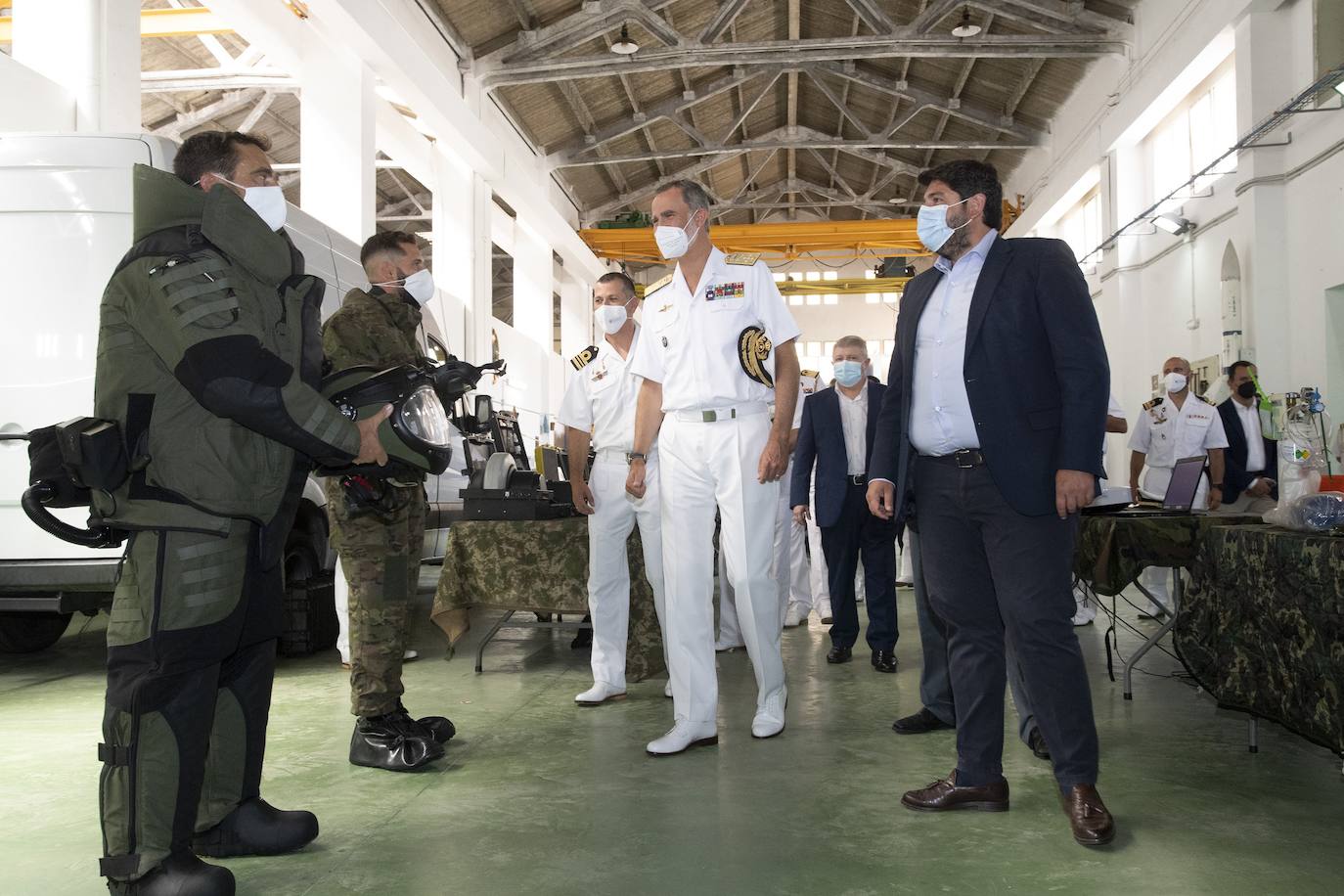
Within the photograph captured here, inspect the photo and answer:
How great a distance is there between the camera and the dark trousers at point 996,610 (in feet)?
8.94

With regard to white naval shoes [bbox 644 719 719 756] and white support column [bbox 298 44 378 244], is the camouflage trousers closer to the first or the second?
white naval shoes [bbox 644 719 719 756]

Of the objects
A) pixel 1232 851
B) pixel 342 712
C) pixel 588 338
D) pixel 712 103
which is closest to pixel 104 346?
pixel 342 712

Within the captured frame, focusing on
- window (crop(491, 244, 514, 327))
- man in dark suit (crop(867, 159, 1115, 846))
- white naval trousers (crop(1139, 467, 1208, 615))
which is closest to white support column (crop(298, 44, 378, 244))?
white naval trousers (crop(1139, 467, 1208, 615))

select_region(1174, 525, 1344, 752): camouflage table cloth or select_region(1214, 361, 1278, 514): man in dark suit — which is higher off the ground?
select_region(1214, 361, 1278, 514): man in dark suit

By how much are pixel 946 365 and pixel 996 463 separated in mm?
339

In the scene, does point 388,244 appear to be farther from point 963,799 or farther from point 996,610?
point 963,799

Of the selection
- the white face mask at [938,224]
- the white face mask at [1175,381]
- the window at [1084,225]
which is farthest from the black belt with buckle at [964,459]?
the window at [1084,225]

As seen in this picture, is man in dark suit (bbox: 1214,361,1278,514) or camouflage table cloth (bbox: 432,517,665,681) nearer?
camouflage table cloth (bbox: 432,517,665,681)

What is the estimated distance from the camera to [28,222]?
185 inches

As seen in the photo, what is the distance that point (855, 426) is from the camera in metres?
5.71

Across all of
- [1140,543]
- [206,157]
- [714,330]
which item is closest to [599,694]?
[714,330]

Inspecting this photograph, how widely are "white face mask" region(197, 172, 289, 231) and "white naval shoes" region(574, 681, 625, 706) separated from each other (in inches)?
102

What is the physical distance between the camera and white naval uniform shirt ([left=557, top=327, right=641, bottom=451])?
473cm

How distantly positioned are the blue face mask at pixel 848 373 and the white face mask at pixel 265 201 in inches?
144
